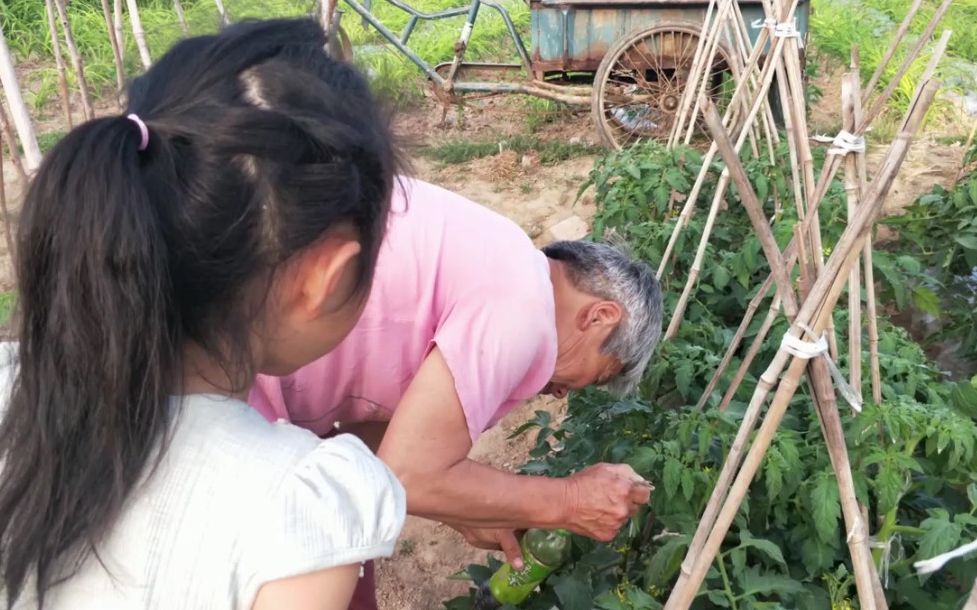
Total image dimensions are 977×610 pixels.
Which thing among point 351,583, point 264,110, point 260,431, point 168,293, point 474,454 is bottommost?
point 474,454

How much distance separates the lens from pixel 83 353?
0.76 m

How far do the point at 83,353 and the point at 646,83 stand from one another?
4.50 meters

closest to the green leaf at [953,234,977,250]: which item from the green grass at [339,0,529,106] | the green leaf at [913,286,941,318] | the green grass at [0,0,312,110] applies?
the green leaf at [913,286,941,318]

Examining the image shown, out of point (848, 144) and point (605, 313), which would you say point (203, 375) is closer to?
point (605, 313)

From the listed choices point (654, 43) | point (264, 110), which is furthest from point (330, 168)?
point (654, 43)

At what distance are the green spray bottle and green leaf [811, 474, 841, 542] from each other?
18.8 inches

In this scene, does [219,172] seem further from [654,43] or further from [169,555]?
[654,43]

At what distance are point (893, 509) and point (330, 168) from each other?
1.13 m

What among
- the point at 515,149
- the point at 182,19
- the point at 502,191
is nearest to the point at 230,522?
the point at 182,19

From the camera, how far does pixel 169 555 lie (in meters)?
0.80

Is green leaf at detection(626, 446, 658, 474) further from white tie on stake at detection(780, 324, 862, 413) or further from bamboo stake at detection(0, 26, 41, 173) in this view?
bamboo stake at detection(0, 26, 41, 173)

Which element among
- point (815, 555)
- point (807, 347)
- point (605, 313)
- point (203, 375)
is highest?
point (203, 375)

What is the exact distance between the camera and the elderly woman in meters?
1.38

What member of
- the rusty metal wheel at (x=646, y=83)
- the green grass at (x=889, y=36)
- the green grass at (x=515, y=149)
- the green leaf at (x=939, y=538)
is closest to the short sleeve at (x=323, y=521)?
the green leaf at (x=939, y=538)
